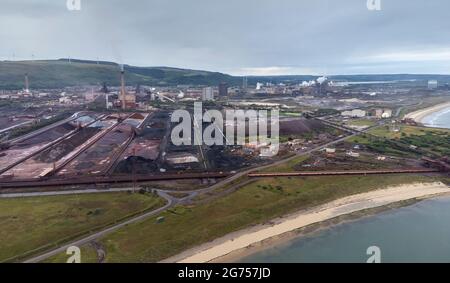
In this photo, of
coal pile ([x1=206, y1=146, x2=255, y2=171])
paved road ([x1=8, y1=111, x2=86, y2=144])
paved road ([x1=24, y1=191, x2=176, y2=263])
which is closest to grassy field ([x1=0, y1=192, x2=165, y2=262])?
paved road ([x1=24, y1=191, x2=176, y2=263])

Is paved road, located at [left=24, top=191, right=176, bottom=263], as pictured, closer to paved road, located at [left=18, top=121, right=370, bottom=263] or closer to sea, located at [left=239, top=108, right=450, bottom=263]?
paved road, located at [left=18, top=121, right=370, bottom=263]

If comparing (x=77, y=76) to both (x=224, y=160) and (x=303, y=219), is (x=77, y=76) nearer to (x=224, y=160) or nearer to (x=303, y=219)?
(x=224, y=160)

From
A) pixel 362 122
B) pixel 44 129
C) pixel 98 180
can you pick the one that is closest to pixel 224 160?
pixel 98 180

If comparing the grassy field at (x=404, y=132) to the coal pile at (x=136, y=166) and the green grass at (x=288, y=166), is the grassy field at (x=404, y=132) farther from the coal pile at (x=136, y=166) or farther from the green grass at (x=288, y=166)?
the coal pile at (x=136, y=166)

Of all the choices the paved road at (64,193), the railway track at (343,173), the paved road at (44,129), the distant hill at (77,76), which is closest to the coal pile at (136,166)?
the paved road at (64,193)

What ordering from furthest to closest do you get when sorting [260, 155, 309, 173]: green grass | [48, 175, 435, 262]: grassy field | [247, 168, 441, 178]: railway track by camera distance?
[260, 155, 309, 173]: green grass → [247, 168, 441, 178]: railway track → [48, 175, 435, 262]: grassy field
